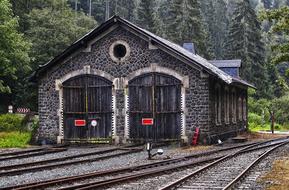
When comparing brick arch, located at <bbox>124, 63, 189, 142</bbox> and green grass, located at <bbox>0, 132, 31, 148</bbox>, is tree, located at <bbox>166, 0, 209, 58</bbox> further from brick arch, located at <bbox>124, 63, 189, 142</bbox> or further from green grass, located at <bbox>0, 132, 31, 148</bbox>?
brick arch, located at <bbox>124, 63, 189, 142</bbox>

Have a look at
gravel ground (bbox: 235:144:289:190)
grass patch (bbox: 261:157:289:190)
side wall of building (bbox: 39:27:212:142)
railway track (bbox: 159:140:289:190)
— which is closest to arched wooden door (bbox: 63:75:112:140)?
side wall of building (bbox: 39:27:212:142)

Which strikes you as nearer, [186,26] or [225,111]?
[225,111]

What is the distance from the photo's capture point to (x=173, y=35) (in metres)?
66.8

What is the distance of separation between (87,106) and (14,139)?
14.2ft

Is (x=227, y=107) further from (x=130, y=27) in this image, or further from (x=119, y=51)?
(x=130, y=27)

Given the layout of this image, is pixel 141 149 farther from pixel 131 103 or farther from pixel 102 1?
pixel 102 1

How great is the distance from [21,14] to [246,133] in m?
28.9

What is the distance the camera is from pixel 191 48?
36.0m

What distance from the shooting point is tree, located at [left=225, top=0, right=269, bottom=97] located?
63750mm

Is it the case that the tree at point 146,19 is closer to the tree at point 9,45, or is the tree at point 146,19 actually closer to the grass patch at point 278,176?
the tree at point 9,45

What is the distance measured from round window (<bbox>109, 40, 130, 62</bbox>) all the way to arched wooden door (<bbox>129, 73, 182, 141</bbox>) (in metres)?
1.42

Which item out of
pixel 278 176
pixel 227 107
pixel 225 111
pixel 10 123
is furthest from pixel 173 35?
pixel 278 176

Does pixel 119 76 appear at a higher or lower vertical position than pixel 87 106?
higher

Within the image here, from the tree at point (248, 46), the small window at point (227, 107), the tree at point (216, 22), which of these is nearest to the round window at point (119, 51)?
the small window at point (227, 107)
